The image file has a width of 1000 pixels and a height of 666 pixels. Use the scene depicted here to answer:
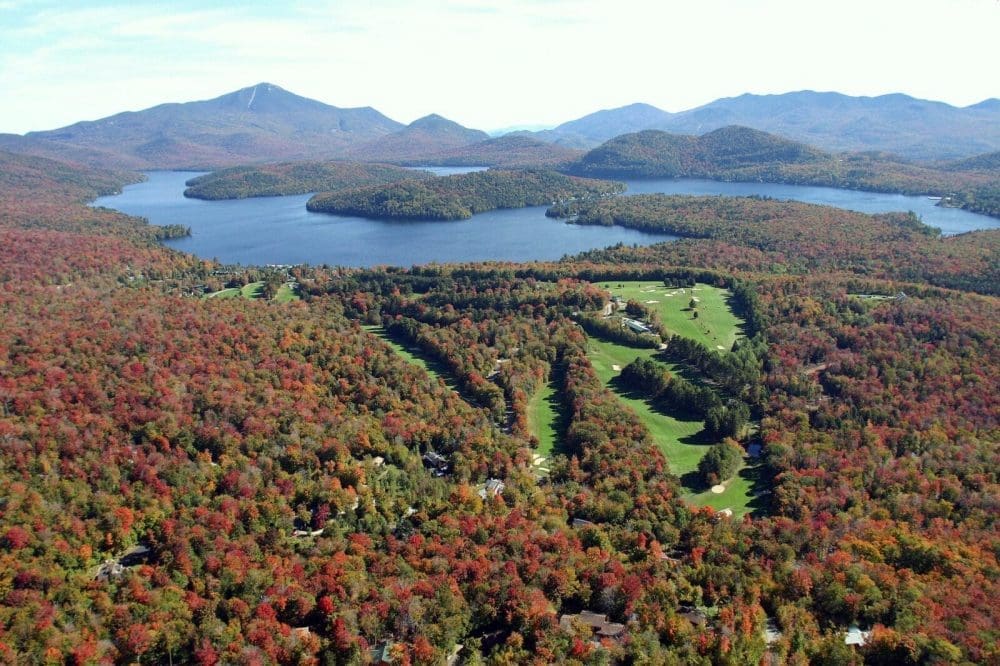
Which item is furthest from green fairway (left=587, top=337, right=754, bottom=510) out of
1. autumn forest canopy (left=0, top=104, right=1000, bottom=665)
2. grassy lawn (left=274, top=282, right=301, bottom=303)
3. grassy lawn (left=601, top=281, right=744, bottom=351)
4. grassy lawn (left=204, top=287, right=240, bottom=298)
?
grassy lawn (left=204, top=287, right=240, bottom=298)

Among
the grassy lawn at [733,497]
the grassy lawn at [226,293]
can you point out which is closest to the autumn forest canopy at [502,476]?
the grassy lawn at [733,497]

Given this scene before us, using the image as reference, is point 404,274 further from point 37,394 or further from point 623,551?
point 623,551

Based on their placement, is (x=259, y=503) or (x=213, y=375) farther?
(x=213, y=375)

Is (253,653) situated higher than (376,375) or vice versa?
(376,375)

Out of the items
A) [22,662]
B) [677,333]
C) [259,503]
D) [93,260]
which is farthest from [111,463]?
[93,260]

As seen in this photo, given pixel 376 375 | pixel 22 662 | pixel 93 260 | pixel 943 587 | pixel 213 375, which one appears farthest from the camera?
pixel 93 260

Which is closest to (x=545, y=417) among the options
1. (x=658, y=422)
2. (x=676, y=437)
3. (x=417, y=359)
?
(x=658, y=422)

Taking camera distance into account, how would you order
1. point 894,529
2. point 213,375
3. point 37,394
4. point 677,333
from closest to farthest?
point 894,529 → point 37,394 → point 213,375 → point 677,333

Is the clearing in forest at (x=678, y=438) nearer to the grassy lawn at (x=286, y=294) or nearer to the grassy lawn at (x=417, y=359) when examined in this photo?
the grassy lawn at (x=417, y=359)
